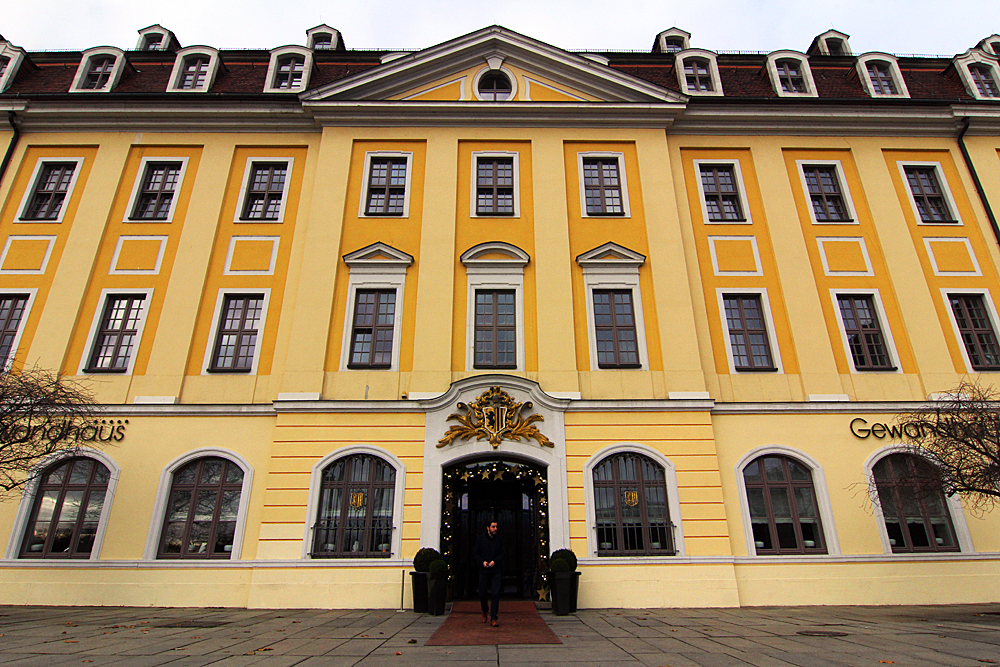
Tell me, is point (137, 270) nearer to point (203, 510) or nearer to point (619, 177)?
point (203, 510)

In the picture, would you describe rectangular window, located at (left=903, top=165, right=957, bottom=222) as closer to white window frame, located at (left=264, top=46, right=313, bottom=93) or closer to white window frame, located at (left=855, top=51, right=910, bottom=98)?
white window frame, located at (left=855, top=51, right=910, bottom=98)

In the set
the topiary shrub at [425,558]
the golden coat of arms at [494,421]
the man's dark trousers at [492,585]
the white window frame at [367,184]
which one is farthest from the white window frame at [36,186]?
the man's dark trousers at [492,585]

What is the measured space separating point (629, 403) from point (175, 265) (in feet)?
42.9

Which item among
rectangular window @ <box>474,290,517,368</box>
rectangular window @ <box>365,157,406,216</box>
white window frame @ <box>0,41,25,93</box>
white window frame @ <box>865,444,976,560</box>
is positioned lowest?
white window frame @ <box>865,444,976,560</box>

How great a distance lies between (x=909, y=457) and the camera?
1341cm

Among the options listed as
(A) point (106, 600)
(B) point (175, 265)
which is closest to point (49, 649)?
(A) point (106, 600)

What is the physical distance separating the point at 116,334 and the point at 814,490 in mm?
18672

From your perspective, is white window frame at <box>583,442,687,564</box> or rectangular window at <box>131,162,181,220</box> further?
rectangular window at <box>131,162,181,220</box>

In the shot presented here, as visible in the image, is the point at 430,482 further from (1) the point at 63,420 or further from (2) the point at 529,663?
(1) the point at 63,420

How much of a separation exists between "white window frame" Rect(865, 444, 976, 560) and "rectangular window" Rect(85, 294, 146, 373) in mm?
19195

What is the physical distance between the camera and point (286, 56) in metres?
19.0

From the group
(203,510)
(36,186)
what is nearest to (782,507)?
(203,510)

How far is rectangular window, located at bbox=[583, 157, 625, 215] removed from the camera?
53.9 feet

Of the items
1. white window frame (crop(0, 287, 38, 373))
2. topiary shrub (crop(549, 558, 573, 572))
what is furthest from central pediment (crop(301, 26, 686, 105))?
topiary shrub (crop(549, 558, 573, 572))
